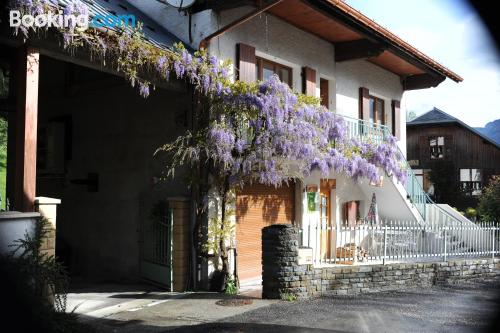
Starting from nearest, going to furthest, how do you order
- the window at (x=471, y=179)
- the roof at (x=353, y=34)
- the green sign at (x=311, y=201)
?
the roof at (x=353, y=34) < the green sign at (x=311, y=201) < the window at (x=471, y=179)

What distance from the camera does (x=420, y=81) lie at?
17.5 metres

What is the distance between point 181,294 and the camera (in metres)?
9.26

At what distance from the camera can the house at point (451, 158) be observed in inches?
1272

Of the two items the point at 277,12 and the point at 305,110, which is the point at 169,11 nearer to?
the point at 277,12

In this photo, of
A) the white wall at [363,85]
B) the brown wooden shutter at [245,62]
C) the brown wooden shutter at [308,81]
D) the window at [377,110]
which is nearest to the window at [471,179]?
the white wall at [363,85]

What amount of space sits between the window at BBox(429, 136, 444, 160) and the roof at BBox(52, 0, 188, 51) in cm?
2847

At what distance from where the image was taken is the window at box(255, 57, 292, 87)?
11633 millimetres

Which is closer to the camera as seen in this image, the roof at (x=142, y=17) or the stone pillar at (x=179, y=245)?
the roof at (x=142, y=17)

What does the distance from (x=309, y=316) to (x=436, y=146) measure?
30.5 meters

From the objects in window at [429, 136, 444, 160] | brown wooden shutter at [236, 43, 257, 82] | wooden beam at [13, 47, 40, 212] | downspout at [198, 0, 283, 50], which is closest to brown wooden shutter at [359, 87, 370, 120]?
brown wooden shutter at [236, 43, 257, 82]

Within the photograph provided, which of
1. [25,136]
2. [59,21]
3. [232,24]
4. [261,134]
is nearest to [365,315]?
[261,134]

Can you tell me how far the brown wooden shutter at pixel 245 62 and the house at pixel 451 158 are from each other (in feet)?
80.8

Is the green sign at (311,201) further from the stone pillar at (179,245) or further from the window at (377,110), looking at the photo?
the window at (377,110)

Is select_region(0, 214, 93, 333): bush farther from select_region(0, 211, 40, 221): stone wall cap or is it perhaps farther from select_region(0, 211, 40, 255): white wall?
select_region(0, 211, 40, 221): stone wall cap
